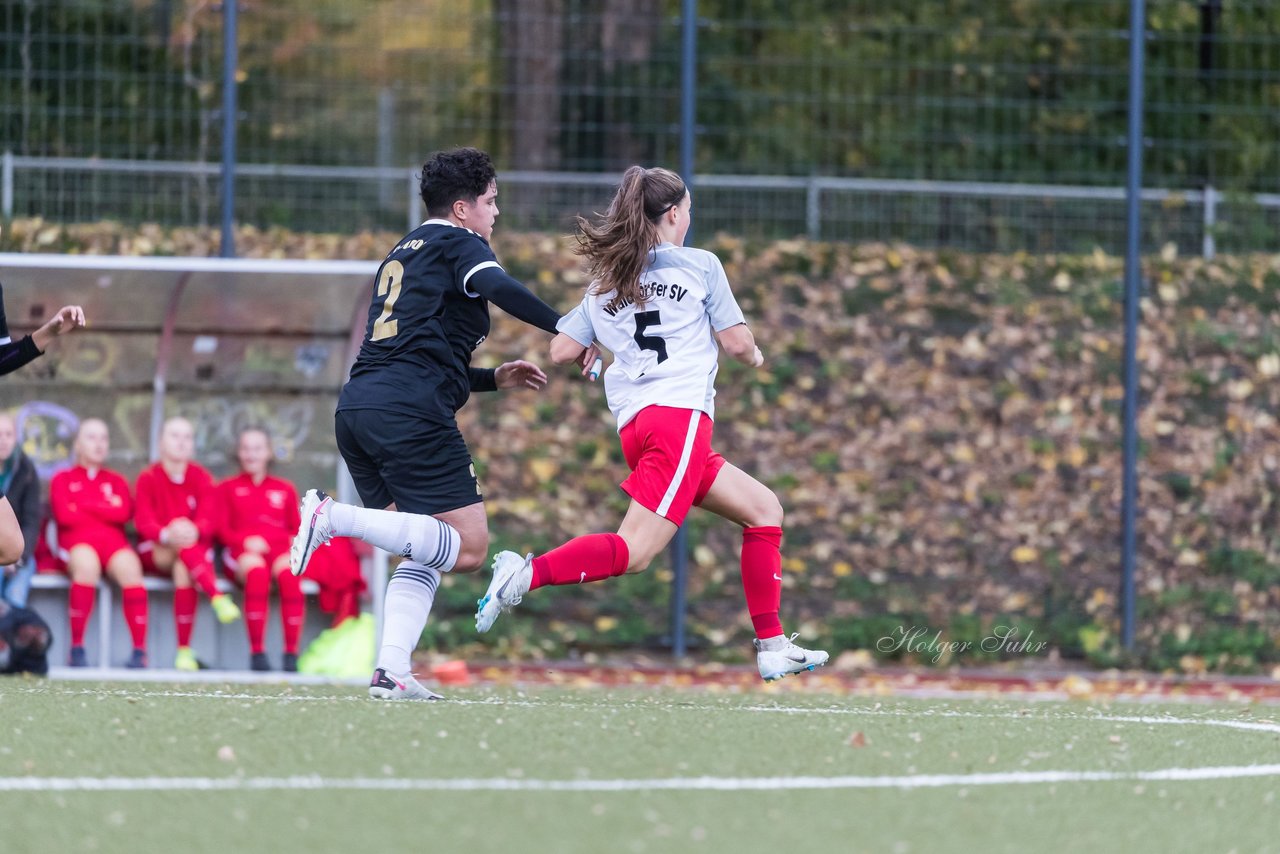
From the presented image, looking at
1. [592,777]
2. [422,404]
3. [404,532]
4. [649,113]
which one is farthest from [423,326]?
[649,113]

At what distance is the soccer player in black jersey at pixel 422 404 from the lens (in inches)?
229

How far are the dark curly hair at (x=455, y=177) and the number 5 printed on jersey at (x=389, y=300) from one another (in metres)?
0.28

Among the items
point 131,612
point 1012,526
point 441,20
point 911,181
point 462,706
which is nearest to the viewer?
point 462,706

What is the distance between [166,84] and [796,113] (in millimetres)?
4244

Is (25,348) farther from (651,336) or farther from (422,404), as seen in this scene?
(651,336)

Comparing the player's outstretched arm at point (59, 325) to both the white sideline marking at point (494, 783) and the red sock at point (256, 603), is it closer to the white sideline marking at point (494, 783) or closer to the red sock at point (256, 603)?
the white sideline marking at point (494, 783)

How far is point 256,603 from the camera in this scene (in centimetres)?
888

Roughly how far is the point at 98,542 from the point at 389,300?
357 cm

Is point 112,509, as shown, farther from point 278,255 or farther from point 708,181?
point 708,181

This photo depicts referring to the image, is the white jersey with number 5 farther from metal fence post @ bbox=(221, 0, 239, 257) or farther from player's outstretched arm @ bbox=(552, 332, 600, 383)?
metal fence post @ bbox=(221, 0, 239, 257)

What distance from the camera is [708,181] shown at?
12.7 meters

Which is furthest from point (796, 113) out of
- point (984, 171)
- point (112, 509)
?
point (112, 509)

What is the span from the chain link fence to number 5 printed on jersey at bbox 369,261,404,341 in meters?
4.90

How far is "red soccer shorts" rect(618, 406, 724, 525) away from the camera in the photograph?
235 inches
